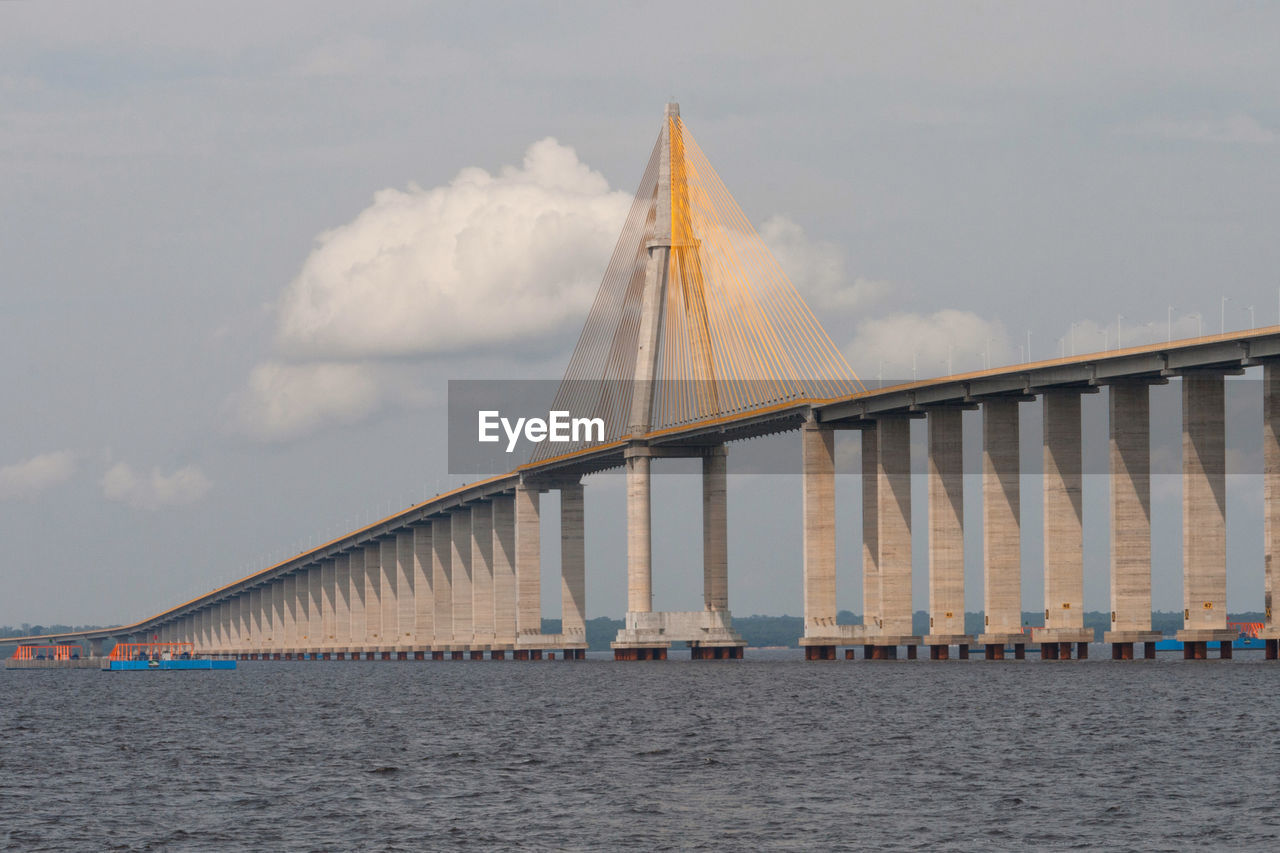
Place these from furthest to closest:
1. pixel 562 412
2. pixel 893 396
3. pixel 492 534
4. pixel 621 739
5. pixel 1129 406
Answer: pixel 492 534
pixel 562 412
pixel 893 396
pixel 1129 406
pixel 621 739

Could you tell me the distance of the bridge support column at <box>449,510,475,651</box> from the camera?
18188 centimetres

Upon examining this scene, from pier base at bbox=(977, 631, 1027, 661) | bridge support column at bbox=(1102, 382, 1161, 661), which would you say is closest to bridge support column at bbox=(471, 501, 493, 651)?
pier base at bbox=(977, 631, 1027, 661)

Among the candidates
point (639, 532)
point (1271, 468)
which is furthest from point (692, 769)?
point (639, 532)

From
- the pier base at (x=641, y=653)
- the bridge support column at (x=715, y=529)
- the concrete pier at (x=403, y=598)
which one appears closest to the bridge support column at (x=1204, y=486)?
the bridge support column at (x=715, y=529)

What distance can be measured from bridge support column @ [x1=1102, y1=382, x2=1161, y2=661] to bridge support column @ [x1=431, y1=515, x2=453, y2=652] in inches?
4076

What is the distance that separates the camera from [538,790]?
47.2 meters

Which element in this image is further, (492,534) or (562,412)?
(492,534)

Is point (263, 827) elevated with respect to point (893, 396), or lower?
lower

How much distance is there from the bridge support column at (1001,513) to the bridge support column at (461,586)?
88.6 meters

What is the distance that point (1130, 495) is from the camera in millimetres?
89312

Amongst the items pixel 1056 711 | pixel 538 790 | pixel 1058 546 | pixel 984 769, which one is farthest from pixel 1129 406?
pixel 538 790

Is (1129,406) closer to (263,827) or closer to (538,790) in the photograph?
(538,790)

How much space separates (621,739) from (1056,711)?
16.1 meters

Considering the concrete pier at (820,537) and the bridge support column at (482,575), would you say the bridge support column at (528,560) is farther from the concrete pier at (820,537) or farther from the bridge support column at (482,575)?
the concrete pier at (820,537)
